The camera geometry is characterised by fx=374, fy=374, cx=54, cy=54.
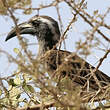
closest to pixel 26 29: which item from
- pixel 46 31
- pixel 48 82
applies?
pixel 46 31

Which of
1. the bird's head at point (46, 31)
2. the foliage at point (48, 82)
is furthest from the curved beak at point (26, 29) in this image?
the foliage at point (48, 82)

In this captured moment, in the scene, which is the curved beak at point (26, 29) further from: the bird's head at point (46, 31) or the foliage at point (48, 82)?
the foliage at point (48, 82)

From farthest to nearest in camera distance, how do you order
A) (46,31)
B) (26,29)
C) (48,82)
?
(46,31), (26,29), (48,82)

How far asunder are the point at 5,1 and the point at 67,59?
571 millimetres

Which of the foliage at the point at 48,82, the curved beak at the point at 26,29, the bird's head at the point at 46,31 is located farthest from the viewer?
the bird's head at the point at 46,31

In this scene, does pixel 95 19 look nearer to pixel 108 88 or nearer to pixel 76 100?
pixel 108 88

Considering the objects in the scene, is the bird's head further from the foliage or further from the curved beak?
the foliage

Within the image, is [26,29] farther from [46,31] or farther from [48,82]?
[48,82]

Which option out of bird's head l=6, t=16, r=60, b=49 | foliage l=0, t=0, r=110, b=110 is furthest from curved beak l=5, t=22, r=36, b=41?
foliage l=0, t=0, r=110, b=110

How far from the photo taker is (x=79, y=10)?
2.43 metres

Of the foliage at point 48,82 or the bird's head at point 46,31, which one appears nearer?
the foliage at point 48,82

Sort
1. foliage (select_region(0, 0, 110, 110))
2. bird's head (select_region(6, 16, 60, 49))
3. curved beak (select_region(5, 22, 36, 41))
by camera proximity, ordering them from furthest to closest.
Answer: bird's head (select_region(6, 16, 60, 49)) < curved beak (select_region(5, 22, 36, 41)) < foliage (select_region(0, 0, 110, 110))

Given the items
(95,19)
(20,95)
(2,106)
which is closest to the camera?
(95,19)

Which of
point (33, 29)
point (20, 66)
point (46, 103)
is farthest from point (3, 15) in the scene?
point (33, 29)
